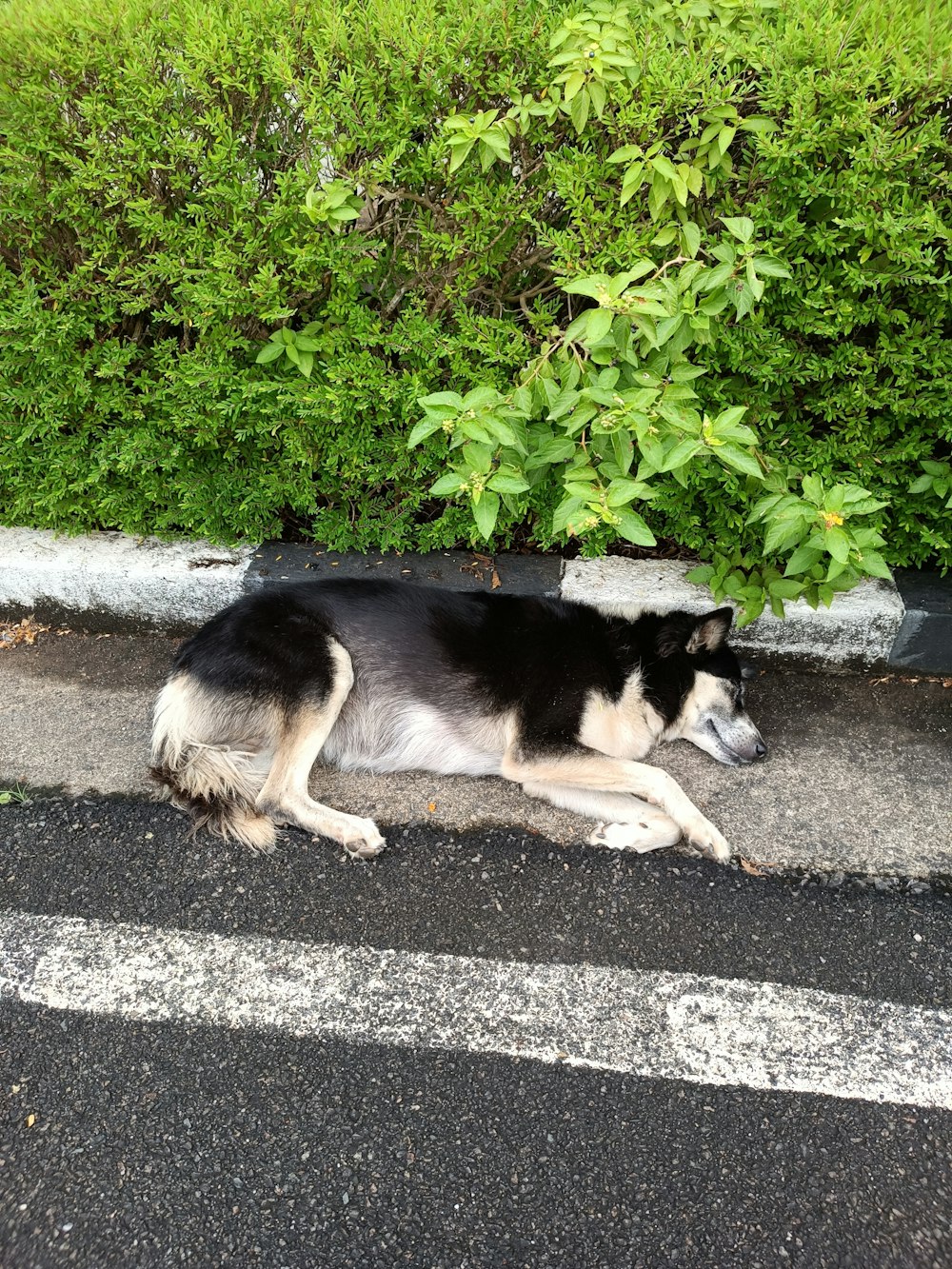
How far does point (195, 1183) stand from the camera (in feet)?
5.88

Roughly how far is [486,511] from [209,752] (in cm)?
121

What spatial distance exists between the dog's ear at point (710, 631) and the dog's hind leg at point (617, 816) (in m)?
0.61

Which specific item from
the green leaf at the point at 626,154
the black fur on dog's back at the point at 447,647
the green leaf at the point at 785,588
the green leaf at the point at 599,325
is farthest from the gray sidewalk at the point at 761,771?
Result: the green leaf at the point at 626,154

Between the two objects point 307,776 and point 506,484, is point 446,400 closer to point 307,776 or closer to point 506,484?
point 506,484

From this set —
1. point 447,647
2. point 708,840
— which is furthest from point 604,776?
point 447,647

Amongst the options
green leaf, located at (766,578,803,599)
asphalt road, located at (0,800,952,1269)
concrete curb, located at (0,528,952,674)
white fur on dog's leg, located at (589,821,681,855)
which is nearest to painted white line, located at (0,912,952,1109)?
asphalt road, located at (0,800,952,1269)

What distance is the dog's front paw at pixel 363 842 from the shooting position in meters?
2.60

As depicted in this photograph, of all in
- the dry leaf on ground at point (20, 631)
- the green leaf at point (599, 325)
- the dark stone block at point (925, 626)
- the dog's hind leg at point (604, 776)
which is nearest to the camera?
the green leaf at point (599, 325)

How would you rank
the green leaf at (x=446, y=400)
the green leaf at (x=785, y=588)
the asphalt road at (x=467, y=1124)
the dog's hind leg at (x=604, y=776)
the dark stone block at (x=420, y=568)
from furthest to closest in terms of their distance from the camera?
the dark stone block at (x=420, y=568) → the green leaf at (x=785, y=588) → the dog's hind leg at (x=604, y=776) → the green leaf at (x=446, y=400) → the asphalt road at (x=467, y=1124)

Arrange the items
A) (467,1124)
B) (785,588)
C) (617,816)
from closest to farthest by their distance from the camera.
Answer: (467,1124) → (617,816) → (785,588)

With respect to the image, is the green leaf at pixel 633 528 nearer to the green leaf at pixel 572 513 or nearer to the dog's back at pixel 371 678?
the green leaf at pixel 572 513

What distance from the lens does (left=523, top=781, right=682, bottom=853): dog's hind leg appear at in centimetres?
263

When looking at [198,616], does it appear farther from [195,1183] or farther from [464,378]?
[195,1183]

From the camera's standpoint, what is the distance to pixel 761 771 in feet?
9.75
